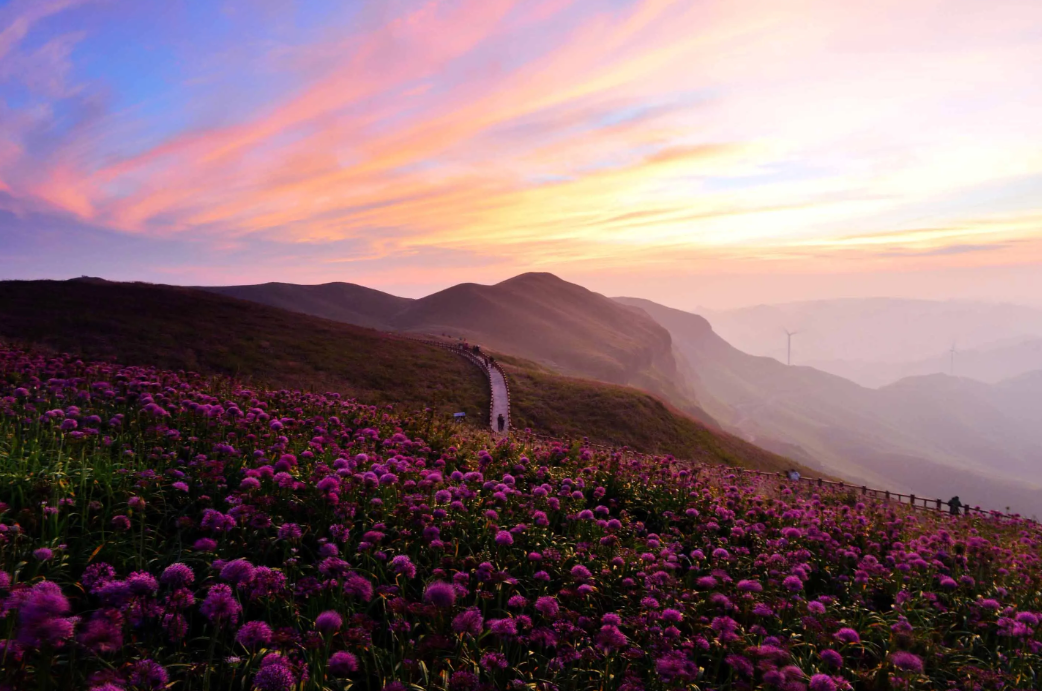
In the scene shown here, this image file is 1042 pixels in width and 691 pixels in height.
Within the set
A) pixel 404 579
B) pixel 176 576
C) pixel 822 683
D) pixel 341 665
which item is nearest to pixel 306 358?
pixel 404 579

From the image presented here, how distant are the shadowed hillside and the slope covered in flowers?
978 inches

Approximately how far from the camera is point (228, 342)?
42.6 meters

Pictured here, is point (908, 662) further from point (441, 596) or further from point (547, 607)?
point (441, 596)

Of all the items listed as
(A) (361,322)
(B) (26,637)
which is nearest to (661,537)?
(B) (26,637)

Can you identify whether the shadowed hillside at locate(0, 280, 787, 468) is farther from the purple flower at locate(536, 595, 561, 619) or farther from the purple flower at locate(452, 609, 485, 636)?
the purple flower at locate(452, 609, 485, 636)

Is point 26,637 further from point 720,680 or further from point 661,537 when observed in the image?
point 661,537

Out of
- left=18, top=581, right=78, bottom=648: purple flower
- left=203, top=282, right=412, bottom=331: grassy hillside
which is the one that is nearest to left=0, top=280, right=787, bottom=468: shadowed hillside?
left=18, top=581, right=78, bottom=648: purple flower

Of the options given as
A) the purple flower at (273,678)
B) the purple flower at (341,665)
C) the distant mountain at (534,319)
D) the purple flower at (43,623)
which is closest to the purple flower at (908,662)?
the purple flower at (341,665)

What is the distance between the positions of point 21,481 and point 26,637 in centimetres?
449

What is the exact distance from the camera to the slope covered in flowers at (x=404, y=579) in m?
4.35

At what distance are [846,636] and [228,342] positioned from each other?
149 feet

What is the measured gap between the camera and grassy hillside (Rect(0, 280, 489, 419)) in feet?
119

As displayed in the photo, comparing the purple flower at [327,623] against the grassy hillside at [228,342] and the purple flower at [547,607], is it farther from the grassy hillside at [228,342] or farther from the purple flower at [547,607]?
the grassy hillside at [228,342]

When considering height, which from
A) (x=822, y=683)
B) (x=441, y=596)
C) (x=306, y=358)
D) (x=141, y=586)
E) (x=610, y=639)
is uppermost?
(x=306, y=358)
